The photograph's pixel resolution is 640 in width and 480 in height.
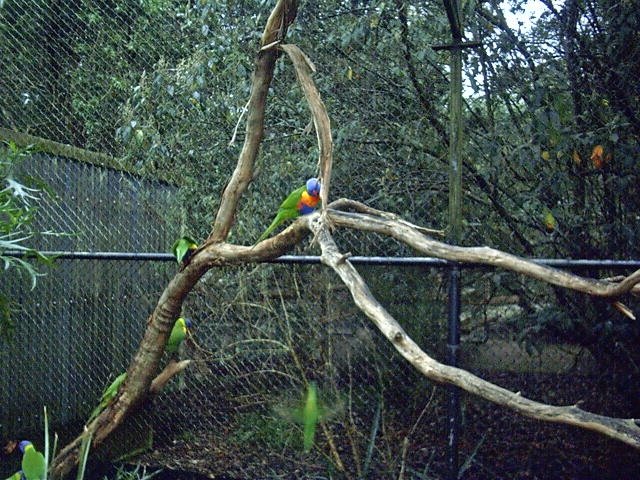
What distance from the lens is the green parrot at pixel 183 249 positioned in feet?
8.90

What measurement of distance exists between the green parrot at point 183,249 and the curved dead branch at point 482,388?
0.94 m

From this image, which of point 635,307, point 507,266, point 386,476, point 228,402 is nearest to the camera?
point 507,266

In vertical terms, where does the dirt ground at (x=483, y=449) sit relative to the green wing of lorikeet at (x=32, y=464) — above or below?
below

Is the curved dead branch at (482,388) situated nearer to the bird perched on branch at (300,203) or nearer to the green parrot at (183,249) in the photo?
the bird perched on branch at (300,203)

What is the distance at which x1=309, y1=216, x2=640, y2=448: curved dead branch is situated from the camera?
1.52 m

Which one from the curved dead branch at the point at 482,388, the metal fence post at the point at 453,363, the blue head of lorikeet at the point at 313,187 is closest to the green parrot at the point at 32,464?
the curved dead branch at the point at 482,388

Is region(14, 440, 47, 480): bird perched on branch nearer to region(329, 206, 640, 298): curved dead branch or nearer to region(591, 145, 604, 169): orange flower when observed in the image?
region(329, 206, 640, 298): curved dead branch

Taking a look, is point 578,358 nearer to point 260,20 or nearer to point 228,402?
point 228,402

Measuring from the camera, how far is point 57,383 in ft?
11.5

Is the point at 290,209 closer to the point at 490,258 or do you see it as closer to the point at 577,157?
the point at 490,258

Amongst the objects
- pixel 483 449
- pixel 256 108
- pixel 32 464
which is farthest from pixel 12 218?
pixel 483 449

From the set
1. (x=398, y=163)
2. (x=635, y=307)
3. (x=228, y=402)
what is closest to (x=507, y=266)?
(x=635, y=307)

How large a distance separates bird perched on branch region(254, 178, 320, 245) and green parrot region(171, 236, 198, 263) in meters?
0.36

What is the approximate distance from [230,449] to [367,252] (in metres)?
1.21
